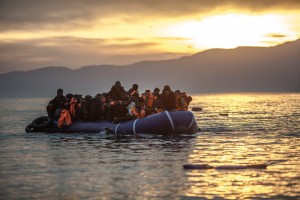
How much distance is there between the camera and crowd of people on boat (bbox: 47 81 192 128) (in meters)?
27.8

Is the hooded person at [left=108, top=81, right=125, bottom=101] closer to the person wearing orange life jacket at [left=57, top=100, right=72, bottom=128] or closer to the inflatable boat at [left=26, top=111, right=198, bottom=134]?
the inflatable boat at [left=26, top=111, right=198, bottom=134]

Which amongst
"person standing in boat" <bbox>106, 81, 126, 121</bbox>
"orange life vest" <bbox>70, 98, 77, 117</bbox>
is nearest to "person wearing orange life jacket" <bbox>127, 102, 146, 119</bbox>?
"person standing in boat" <bbox>106, 81, 126, 121</bbox>

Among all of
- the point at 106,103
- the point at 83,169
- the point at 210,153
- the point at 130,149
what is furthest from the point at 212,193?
the point at 106,103

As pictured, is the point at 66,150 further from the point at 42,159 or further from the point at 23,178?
the point at 23,178

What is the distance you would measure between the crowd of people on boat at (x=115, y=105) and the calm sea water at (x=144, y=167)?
1.25 metres

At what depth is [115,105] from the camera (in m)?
27.9

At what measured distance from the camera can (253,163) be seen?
1842 centimetres

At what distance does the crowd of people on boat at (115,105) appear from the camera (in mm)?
27828

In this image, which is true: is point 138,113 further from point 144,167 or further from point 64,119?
point 144,167

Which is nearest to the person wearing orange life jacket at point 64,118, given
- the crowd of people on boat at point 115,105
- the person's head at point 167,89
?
the crowd of people on boat at point 115,105

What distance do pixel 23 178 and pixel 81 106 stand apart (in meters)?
14.2

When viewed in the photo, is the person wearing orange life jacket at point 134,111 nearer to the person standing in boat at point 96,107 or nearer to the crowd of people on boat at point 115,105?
the crowd of people on boat at point 115,105

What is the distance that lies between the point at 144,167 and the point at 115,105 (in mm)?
10436

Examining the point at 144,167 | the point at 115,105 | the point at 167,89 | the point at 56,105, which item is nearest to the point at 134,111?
the point at 115,105
